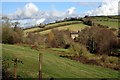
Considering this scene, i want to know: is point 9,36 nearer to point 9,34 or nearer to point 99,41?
point 9,34

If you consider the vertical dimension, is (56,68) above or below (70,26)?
below

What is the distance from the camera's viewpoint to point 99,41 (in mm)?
84938

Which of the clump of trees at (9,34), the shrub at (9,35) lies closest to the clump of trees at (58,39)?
the clump of trees at (9,34)

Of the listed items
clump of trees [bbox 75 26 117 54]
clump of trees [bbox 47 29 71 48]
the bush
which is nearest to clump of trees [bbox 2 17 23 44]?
the bush

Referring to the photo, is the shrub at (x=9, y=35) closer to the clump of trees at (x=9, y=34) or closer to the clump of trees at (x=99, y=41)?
the clump of trees at (x=9, y=34)

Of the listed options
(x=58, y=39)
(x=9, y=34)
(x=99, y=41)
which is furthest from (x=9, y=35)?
(x=58, y=39)

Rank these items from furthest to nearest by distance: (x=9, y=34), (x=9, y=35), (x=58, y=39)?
(x=58, y=39), (x=9, y=35), (x=9, y=34)

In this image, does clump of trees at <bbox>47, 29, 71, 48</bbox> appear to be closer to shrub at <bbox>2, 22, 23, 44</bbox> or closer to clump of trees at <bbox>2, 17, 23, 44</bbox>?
clump of trees at <bbox>2, 17, 23, 44</bbox>

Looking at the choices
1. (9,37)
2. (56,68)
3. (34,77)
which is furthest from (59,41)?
(34,77)

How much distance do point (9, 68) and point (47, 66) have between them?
236 inches

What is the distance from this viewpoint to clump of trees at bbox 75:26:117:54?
80.5 metres

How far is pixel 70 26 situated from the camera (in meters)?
126

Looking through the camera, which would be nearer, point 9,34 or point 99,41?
point 9,34

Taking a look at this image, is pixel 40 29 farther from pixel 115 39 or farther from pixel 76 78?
pixel 76 78
